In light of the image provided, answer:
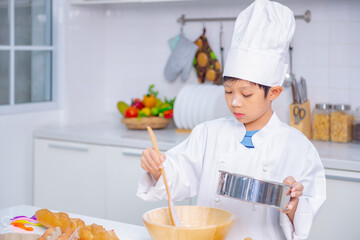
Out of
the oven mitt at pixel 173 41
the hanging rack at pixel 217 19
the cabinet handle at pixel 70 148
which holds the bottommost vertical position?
the cabinet handle at pixel 70 148

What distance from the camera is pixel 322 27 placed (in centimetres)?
278

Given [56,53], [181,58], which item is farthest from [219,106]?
[56,53]

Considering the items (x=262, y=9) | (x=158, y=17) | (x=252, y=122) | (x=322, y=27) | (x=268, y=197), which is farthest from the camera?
(x=158, y=17)

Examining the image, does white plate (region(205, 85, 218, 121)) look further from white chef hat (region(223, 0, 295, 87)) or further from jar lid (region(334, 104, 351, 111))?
white chef hat (region(223, 0, 295, 87))

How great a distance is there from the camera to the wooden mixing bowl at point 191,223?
110 cm

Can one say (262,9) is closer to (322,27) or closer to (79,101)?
(322,27)

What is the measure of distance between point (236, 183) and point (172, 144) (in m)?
1.38

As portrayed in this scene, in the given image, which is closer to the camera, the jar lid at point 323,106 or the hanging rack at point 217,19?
the jar lid at point 323,106

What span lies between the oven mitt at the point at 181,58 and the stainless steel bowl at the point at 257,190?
6.43ft

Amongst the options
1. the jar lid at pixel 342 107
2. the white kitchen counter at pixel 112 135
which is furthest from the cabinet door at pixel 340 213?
the white kitchen counter at pixel 112 135

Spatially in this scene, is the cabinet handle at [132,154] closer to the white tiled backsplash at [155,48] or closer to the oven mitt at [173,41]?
the white tiled backsplash at [155,48]

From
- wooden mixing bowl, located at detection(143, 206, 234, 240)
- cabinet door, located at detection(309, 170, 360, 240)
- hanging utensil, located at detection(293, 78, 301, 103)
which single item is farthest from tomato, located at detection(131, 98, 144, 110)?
wooden mixing bowl, located at detection(143, 206, 234, 240)

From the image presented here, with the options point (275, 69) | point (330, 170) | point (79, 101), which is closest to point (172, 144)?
point (330, 170)

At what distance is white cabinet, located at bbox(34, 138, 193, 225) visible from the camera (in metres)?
2.74
